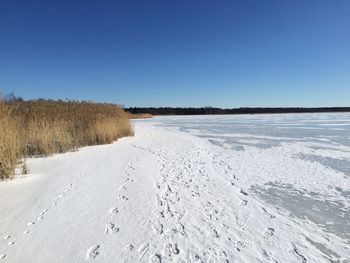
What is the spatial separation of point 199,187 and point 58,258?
3.08 m

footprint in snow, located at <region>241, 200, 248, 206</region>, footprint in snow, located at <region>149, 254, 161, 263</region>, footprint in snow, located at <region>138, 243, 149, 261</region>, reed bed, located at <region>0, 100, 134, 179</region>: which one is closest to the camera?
footprint in snow, located at <region>149, 254, 161, 263</region>

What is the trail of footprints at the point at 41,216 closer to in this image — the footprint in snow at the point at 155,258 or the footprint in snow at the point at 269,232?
the footprint in snow at the point at 155,258

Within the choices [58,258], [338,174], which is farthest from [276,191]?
[58,258]

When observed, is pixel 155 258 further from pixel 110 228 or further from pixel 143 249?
pixel 110 228

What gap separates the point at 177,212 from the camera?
427 centimetres

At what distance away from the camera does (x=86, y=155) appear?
9086mm

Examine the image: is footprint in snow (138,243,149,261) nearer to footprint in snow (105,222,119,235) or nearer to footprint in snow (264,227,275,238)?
footprint in snow (105,222,119,235)

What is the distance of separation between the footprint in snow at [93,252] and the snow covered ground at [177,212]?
10mm

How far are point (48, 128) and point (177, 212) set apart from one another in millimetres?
6655

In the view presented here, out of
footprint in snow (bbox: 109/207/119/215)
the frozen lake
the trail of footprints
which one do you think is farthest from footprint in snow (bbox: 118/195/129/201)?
the frozen lake

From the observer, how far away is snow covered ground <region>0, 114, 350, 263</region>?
123 inches

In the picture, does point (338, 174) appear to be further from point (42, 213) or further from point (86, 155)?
point (86, 155)

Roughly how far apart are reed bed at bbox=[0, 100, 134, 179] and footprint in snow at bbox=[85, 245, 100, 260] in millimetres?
3440

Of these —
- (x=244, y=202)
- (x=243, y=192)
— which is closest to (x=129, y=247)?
(x=244, y=202)
